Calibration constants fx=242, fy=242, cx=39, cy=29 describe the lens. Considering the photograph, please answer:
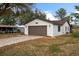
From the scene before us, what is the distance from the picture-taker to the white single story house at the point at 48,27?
5957mm

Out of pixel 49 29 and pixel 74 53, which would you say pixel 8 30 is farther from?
pixel 74 53

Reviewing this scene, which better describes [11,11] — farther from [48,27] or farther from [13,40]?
[48,27]

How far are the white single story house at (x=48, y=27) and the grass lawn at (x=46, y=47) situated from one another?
149mm

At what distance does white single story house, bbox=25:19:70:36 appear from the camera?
235 inches

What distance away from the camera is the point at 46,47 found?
5.85m

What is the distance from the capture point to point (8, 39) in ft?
19.4

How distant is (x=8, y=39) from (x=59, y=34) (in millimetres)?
1261

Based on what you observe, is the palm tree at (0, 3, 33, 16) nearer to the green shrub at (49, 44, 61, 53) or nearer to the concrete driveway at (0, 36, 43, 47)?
the concrete driveway at (0, 36, 43, 47)

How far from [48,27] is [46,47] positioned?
53 centimetres

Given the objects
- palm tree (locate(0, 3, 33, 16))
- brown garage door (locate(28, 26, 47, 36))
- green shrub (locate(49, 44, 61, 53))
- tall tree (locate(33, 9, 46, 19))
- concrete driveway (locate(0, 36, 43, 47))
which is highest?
palm tree (locate(0, 3, 33, 16))

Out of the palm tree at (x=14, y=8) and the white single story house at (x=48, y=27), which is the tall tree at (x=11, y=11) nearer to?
the palm tree at (x=14, y=8)

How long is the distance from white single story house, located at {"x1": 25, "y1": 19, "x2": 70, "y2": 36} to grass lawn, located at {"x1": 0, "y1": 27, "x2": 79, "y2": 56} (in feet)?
0.49

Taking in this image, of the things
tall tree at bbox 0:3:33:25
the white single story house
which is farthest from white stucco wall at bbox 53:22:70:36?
tall tree at bbox 0:3:33:25

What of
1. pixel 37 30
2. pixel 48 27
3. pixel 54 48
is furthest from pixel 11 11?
pixel 54 48
